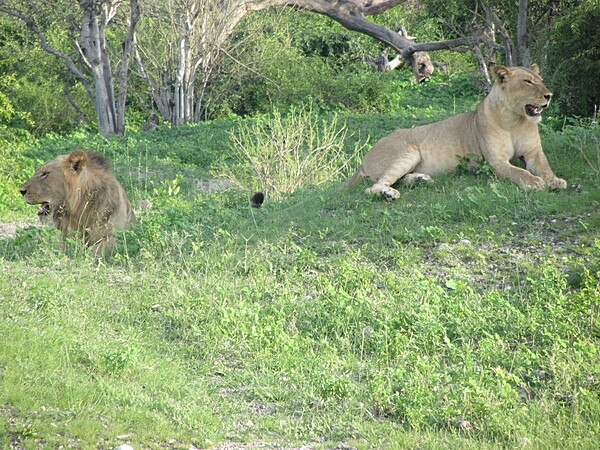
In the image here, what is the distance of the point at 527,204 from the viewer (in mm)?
7660

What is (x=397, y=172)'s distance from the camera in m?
8.94

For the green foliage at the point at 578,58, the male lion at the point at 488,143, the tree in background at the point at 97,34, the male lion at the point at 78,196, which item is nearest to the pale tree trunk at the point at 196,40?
the tree in background at the point at 97,34

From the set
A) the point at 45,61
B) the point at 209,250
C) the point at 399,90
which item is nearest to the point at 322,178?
the point at 209,250

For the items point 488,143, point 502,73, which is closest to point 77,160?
point 488,143

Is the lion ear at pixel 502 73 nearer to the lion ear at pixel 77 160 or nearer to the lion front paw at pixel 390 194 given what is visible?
the lion front paw at pixel 390 194

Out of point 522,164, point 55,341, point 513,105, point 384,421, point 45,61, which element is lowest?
point 384,421

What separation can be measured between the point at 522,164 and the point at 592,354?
445cm

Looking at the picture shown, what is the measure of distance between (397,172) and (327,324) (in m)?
3.50

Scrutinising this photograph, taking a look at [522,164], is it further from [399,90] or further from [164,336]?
[399,90]

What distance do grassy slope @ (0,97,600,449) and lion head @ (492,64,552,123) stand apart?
0.75 m

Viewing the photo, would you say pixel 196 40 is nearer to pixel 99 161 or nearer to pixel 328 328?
pixel 99 161

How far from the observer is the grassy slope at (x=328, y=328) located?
4395 mm

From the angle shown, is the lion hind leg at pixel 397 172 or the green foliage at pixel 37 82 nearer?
the lion hind leg at pixel 397 172

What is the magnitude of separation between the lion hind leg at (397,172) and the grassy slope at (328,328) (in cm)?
16
